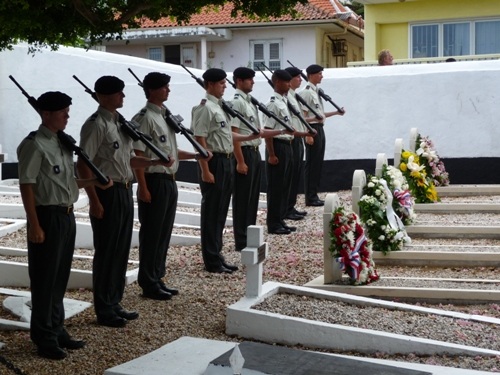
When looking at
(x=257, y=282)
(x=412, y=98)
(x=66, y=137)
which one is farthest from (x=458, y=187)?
(x=66, y=137)

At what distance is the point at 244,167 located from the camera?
39.8ft

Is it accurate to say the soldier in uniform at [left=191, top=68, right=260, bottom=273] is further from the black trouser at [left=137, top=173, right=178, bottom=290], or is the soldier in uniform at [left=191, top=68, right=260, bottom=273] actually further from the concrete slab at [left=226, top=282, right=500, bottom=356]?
the concrete slab at [left=226, top=282, right=500, bottom=356]

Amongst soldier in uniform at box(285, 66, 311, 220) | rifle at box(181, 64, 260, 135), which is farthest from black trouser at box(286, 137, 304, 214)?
rifle at box(181, 64, 260, 135)

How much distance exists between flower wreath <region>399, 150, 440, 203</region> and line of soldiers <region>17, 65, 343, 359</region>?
1629mm

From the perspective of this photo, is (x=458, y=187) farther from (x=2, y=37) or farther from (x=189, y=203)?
(x=2, y=37)

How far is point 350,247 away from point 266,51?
2235 centimetres

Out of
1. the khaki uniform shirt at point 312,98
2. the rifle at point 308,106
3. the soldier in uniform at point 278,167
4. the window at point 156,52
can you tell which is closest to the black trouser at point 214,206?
the soldier in uniform at point 278,167

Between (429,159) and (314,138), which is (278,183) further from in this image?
(429,159)

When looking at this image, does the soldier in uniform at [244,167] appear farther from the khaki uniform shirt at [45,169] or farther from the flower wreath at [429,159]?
the khaki uniform shirt at [45,169]

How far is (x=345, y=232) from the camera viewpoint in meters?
9.86

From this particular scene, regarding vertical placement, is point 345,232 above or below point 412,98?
below

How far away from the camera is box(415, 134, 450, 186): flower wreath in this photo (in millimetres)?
15852

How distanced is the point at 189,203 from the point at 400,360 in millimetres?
8399

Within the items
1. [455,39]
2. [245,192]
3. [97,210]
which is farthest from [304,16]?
[97,210]
